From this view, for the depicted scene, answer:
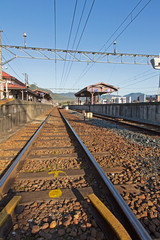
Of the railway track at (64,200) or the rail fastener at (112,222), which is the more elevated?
the rail fastener at (112,222)

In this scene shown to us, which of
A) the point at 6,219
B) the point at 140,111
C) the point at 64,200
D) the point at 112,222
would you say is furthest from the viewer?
the point at 140,111

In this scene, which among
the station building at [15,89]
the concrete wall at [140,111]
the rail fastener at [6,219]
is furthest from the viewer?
the station building at [15,89]

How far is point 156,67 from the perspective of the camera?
25.9 ft

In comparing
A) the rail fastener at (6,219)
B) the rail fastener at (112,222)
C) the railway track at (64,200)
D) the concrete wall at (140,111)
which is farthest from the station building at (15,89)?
the rail fastener at (112,222)

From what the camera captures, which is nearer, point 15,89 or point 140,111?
point 140,111

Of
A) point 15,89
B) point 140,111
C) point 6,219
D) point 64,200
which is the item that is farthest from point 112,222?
point 15,89

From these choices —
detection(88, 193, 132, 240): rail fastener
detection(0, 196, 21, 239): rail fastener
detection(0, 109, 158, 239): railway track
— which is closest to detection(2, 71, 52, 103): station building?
detection(0, 109, 158, 239): railway track

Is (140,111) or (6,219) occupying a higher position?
(140,111)

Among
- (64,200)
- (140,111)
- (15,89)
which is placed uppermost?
(15,89)

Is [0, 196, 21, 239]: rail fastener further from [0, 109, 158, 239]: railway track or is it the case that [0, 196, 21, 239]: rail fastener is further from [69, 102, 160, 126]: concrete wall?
[69, 102, 160, 126]: concrete wall

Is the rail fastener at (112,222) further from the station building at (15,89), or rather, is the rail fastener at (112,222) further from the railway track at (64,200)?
the station building at (15,89)

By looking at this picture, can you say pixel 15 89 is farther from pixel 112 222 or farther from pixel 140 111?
pixel 112 222

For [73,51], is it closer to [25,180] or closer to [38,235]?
[25,180]

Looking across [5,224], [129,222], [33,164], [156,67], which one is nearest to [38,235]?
[5,224]
